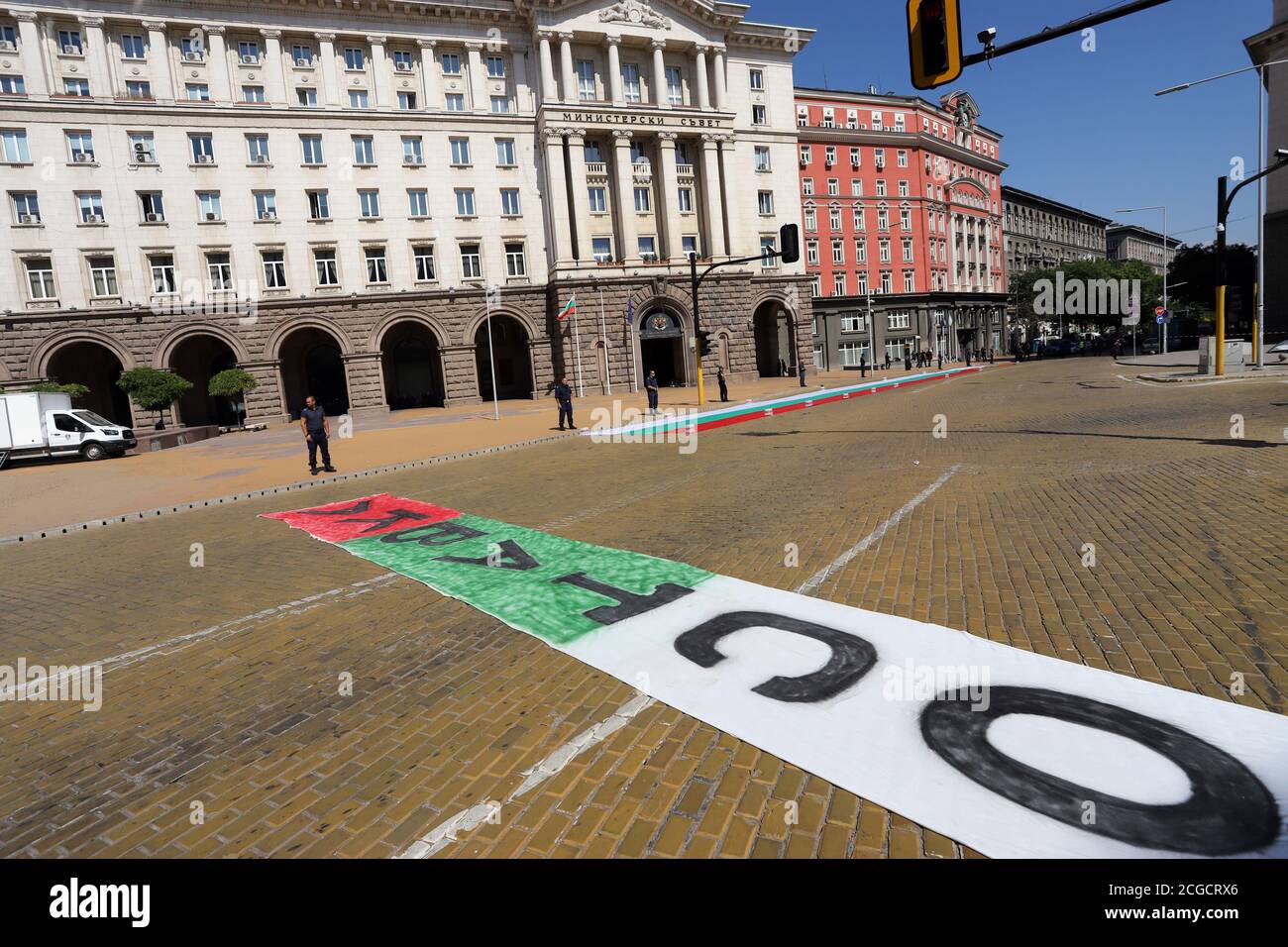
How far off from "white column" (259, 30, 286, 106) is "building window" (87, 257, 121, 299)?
37.2 feet

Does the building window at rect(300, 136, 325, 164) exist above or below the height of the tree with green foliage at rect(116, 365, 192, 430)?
above

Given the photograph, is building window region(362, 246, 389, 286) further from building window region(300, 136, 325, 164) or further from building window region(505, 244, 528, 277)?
building window region(505, 244, 528, 277)

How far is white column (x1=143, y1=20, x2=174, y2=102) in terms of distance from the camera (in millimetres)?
32938

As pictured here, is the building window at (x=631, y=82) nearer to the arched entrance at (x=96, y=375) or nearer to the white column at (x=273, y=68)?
the white column at (x=273, y=68)

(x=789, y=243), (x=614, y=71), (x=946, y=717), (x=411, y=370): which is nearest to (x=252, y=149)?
(x=411, y=370)

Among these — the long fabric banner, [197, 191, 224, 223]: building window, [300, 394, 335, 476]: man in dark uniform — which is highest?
[197, 191, 224, 223]: building window

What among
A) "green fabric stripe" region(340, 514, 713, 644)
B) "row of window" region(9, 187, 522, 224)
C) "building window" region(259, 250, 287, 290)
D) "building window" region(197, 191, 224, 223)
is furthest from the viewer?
"building window" region(259, 250, 287, 290)

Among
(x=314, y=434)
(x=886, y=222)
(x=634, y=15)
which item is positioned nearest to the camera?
(x=314, y=434)

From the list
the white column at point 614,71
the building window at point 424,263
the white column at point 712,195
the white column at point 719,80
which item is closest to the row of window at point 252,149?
the building window at point 424,263

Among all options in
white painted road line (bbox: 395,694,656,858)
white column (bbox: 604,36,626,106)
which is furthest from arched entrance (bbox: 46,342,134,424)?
white painted road line (bbox: 395,694,656,858)

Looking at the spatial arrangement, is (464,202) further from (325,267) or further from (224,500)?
(224,500)

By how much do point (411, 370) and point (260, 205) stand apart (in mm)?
13233

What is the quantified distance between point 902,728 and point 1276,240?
198 feet

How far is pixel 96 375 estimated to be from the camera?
37.2 m
